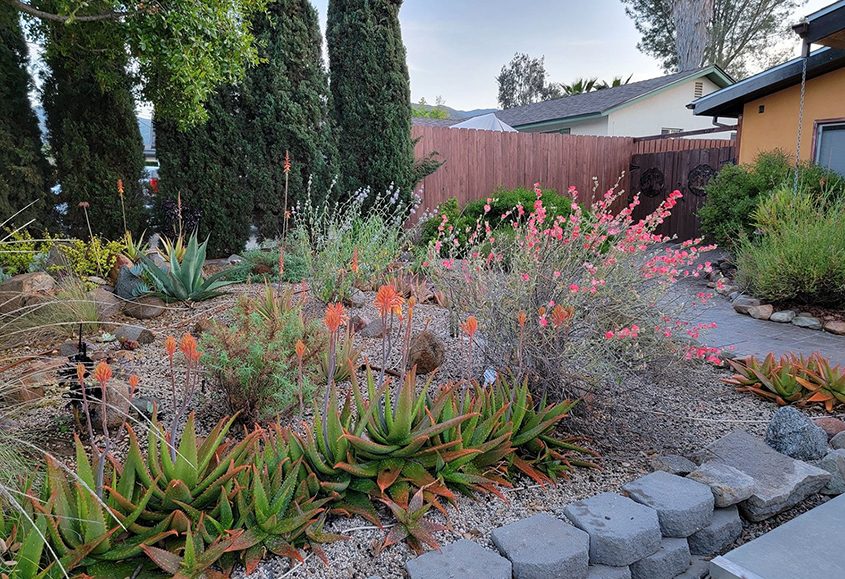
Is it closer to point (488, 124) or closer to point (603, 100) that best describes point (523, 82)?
point (603, 100)

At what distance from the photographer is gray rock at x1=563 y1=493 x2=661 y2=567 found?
1895 mm

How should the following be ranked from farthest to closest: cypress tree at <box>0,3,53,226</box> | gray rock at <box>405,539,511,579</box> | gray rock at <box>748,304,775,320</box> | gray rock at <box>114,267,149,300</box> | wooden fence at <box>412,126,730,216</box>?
wooden fence at <box>412,126,730,216</box>
cypress tree at <box>0,3,53,226</box>
gray rock at <box>748,304,775,320</box>
gray rock at <box>114,267,149,300</box>
gray rock at <box>405,539,511,579</box>

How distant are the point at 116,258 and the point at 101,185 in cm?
211

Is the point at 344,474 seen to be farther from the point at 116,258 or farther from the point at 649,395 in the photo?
the point at 116,258

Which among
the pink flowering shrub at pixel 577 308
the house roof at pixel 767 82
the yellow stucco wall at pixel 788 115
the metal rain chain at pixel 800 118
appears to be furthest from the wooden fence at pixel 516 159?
the pink flowering shrub at pixel 577 308

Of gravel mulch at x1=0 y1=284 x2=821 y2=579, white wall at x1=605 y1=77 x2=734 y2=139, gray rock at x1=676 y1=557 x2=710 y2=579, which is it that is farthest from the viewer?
white wall at x1=605 y1=77 x2=734 y2=139

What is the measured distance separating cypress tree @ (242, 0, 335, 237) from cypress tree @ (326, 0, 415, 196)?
1.86ft

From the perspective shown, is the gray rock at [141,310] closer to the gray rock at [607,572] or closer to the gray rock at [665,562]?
the gray rock at [607,572]

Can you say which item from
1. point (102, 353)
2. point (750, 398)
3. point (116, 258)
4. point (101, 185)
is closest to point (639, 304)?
point (750, 398)

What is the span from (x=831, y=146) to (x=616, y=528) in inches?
321

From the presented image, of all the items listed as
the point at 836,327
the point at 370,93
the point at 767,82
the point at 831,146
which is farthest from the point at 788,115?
the point at 370,93

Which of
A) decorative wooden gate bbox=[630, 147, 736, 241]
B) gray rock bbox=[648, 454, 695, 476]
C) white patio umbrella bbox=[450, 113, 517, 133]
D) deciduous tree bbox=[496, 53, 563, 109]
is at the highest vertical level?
deciduous tree bbox=[496, 53, 563, 109]

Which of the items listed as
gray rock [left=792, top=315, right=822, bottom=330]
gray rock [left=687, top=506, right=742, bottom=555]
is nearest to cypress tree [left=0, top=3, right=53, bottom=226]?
gray rock [left=687, top=506, right=742, bottom=555]

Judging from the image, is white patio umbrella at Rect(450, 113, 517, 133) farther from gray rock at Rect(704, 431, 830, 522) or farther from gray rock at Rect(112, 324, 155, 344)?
gray rock at Rect(704, 431, 830, 522)
